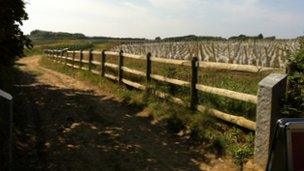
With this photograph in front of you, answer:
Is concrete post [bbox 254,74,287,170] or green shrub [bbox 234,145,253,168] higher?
concrete post [bbox 254,74,287,170]

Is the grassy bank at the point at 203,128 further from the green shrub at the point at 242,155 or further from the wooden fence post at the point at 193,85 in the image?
the wooden fence post at the point at 193,85

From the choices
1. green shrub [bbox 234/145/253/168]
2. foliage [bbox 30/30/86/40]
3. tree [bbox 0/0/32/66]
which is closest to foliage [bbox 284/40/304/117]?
green shrub [bbox 234/145/253/168]

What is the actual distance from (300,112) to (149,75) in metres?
6.51

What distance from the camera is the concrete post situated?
24.1ft

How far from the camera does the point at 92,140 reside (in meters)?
9.20

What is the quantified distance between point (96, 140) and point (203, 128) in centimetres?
217

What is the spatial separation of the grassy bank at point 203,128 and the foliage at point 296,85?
995 mm

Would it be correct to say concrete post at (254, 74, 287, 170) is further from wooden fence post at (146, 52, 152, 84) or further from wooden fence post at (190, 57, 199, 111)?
wooden fence post at (146, 52, 152, 84)

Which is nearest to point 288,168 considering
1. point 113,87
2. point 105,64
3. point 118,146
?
point 118,146

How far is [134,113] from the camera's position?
1184 centimetres

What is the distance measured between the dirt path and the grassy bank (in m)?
0.25

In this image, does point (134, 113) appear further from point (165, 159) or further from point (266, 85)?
point (266, 85)

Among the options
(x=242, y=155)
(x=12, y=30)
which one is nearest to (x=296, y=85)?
(x=242, y=155)

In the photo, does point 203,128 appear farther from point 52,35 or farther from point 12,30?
point 52,35
